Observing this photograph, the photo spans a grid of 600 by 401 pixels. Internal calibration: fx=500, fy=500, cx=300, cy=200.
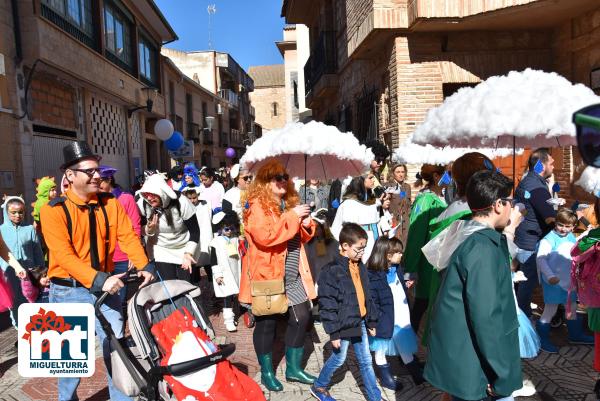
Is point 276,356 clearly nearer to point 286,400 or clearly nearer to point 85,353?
point 286,400

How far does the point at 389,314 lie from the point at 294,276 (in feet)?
2.77

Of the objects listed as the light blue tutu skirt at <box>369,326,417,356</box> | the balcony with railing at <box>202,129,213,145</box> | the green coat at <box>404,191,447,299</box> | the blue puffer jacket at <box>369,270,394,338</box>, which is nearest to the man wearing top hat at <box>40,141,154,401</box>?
the blue puffer jacket at <box>369,270,394,338</box>

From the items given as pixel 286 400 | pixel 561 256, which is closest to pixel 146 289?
pixel 286 400

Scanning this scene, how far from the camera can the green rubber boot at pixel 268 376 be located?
4191mm

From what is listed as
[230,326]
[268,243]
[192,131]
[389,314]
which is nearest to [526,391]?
[389,314]

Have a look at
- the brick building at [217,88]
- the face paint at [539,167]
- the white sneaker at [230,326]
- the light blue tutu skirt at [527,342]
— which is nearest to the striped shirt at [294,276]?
the light blue tutu skirt at [527,342]

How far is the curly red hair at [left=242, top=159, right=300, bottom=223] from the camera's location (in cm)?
413

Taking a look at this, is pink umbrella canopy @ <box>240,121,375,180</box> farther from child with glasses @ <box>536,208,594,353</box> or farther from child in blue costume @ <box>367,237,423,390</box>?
child with glasses @ <box>536,208,594,353</box>

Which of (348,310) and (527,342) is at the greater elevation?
(348,310)

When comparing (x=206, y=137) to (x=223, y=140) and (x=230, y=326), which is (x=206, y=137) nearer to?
(x=223, y=140)

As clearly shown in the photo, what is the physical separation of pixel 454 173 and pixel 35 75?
10.3 meters

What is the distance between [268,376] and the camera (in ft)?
13.9

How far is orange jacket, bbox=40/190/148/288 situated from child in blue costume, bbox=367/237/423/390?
1866 millimetres

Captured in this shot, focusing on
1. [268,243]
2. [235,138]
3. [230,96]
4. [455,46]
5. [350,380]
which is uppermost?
[230,96]
